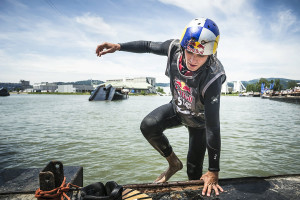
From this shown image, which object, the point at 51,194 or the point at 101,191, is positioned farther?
the point at 101,191

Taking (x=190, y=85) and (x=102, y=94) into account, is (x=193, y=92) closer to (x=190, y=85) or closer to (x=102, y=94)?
(x=190, y=85)

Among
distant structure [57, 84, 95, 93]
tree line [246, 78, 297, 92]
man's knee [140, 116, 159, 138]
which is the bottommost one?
man's knee [140, 116, 159, 138]

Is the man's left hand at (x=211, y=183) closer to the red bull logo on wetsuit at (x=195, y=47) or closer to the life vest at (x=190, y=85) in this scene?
the life vest at (x=190, y=85)

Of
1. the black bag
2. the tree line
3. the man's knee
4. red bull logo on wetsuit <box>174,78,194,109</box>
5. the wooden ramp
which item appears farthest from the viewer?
the tree line

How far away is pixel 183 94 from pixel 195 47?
809mm

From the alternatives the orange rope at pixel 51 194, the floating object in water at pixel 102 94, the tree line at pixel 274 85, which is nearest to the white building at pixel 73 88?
the floating object in water at pixel 102 94

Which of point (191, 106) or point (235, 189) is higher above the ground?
point (191, 106)

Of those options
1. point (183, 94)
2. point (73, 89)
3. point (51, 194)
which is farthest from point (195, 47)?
point (73, 89)

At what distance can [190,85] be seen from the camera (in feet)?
10.0

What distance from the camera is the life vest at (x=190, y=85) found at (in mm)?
2830

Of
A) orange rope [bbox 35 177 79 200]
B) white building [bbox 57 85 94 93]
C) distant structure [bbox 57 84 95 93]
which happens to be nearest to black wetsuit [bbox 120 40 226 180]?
orange rope [bbox 35 177 79 200]

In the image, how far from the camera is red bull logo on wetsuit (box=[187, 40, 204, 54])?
2.69 metres

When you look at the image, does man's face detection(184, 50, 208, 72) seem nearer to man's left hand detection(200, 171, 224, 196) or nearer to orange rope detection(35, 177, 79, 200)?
man's left hand detection(200, 171, 224, 196)

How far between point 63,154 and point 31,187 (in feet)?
15.7
